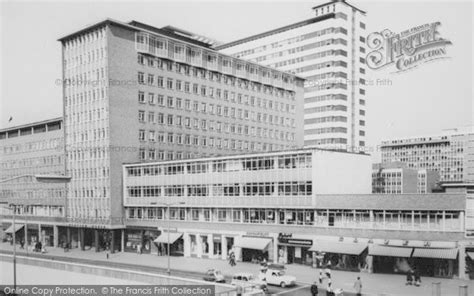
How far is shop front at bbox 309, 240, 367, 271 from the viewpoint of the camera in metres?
50.9

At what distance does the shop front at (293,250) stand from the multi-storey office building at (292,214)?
0.11m

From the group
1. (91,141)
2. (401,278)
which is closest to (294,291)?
(401,278)

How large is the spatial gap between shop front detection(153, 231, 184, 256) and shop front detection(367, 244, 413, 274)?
2696 centimetres

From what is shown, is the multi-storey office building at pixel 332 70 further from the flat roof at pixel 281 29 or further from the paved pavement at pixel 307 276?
the paved pavement at pixel 307 276

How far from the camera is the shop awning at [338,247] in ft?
166

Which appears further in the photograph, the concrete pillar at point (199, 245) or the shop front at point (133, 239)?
the shop front at point (133, 239)

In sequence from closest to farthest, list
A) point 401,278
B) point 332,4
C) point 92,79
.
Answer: point 401,278
point 92,79
point 332,4

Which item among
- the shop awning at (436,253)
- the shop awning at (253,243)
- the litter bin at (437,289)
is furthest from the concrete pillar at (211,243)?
the litter bin at (437,289)

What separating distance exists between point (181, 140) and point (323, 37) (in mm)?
47817

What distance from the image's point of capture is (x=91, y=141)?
75.2 m

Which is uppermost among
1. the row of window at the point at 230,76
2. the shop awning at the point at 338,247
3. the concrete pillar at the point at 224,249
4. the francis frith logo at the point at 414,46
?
the row of window at the point at 230,76

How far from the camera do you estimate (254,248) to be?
57.7 meters

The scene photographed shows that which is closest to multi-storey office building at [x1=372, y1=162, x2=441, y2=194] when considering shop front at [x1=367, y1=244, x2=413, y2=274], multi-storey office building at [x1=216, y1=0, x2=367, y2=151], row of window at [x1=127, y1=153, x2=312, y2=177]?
multi-storey office building at [x1=216, y1=0, x2=367, y2=151]

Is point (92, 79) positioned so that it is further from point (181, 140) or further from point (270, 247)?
point (270, 247)
